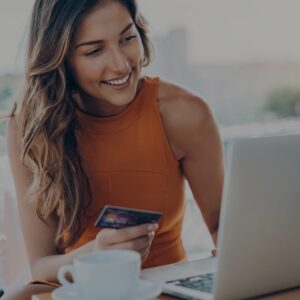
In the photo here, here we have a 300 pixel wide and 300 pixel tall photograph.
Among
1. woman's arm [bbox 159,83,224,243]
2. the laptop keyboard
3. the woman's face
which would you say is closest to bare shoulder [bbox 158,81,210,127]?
woman's arm [bbox 159,83,224,243]

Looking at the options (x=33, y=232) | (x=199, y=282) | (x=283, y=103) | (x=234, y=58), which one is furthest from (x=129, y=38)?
(x=283, y=103)

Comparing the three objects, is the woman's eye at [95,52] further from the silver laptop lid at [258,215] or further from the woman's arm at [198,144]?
the silver laptop lid at [258,215]

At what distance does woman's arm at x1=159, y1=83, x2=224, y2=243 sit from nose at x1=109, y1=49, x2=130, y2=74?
19cm

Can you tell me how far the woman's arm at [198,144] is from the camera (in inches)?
73.0

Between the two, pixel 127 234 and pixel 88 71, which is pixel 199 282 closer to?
pixel 127 234

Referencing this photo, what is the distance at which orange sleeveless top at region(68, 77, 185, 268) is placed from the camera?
72.2 inches

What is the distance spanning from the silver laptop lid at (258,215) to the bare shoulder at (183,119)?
2.47 ft

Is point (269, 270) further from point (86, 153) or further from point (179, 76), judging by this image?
point (179, 76)

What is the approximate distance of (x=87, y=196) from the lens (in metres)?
1.81

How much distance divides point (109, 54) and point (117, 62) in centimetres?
3

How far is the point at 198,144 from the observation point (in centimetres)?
186

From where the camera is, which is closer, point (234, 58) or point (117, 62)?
point (117, 62)

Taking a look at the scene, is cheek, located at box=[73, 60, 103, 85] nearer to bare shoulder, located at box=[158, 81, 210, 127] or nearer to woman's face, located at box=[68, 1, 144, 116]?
woman's face, located at box=[68, 1, 144, 116]

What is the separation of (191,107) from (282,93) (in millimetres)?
2364
